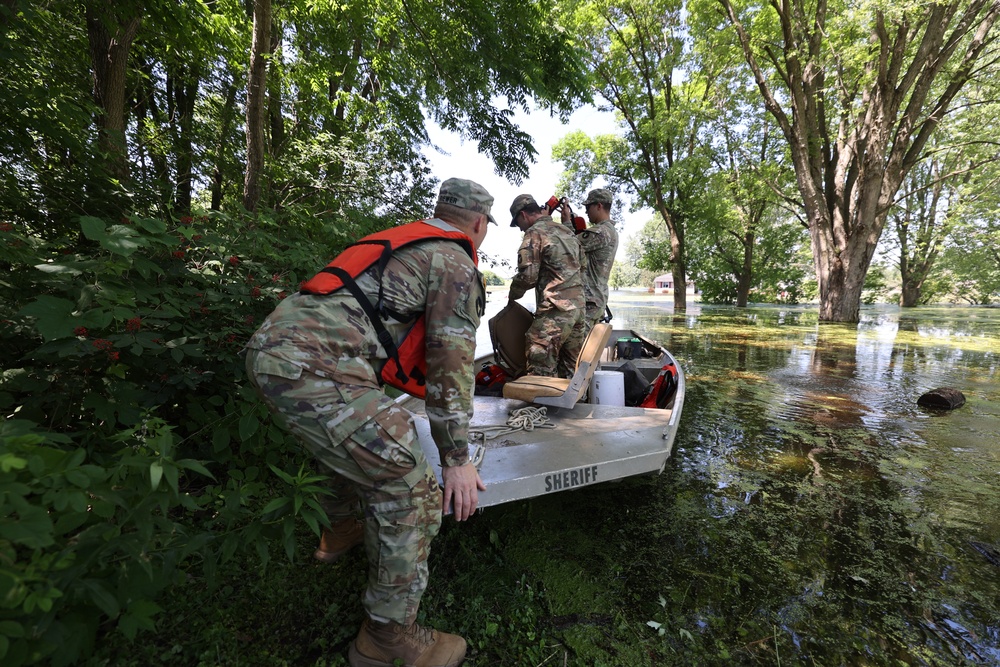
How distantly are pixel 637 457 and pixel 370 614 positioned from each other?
164cm

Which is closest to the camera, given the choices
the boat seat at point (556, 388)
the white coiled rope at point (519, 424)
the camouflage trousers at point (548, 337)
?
the white coiled rope at point (519, 424)

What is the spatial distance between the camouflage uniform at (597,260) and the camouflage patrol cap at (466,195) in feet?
10.4

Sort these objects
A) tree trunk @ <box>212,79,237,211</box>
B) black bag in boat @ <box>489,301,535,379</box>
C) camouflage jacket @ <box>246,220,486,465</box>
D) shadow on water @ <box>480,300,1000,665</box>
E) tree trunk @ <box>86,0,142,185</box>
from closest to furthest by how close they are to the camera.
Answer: camouflage jacket @ <box>246,220,486,465</box>, shadow on water @ <box>480,300,1000,665</box>, black bag in boat @ <box>489,301,535,379</box>, tree trunk @ <box>86,0,142,185</box>, tree trunk @ <box>212,79,237,211</box>

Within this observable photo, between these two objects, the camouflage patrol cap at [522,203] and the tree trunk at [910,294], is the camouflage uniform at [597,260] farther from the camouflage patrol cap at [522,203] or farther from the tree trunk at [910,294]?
the tree trunk at [910,294]

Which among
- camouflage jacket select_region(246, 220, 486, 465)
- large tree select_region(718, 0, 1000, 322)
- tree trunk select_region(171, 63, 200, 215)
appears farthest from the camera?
large tree select_region(718, 0, 1000, 322)

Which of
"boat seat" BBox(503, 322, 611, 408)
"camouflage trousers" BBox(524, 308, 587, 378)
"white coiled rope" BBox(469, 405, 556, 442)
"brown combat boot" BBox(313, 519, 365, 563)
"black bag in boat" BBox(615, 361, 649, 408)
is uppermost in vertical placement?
"camouflage trousers" BBox(524, 308, 587, 378)

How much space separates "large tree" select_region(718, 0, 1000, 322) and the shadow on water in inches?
421

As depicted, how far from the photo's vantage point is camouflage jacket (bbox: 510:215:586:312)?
4.29m

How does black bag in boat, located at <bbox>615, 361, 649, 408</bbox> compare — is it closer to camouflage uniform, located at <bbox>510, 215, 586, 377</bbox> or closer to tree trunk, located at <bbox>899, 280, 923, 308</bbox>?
camouflage uniform, located at <bbox>510, 215, 586, 377</bbox>

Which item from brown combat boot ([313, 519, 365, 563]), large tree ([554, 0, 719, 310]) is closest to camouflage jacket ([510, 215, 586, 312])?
brown combat boot ([313, 519, 365, 563])

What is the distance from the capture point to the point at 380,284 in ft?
6.19

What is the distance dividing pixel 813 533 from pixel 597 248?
349cm

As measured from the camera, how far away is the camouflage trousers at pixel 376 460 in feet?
5.57

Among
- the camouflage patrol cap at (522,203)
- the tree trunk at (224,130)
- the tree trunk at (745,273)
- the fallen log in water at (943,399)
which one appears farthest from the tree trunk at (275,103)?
the tree trunk at (745,273)
